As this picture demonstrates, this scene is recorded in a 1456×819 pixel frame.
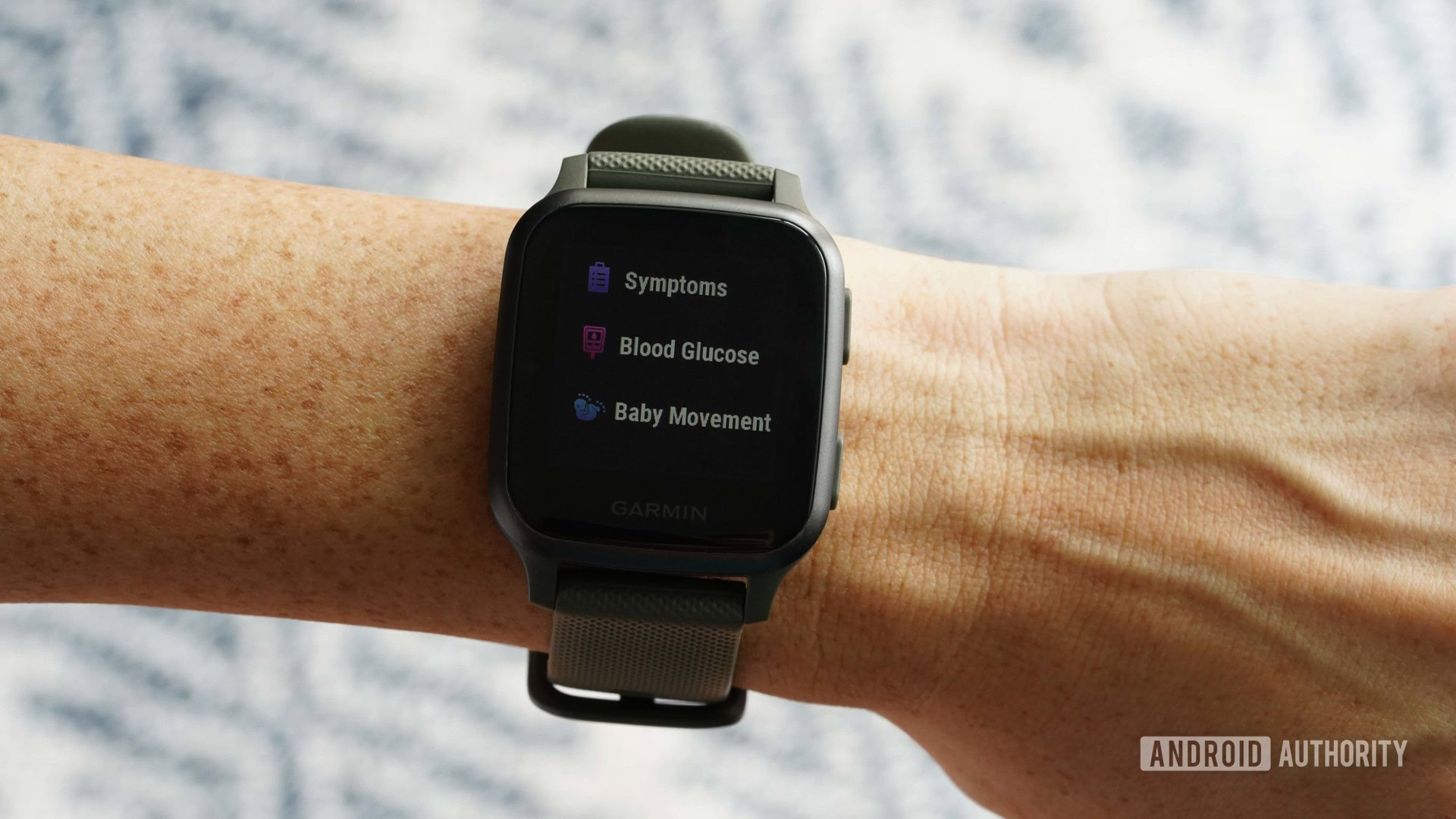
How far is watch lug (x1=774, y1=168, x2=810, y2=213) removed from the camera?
113cm

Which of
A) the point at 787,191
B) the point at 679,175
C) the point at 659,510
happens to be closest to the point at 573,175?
the point at 679,175

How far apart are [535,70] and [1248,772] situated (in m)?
1.46

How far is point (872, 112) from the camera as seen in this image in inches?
71.9

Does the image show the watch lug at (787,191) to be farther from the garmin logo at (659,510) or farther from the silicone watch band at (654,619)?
the garmin logo at (659,510)

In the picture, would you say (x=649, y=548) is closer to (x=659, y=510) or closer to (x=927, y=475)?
(x=659, y=510)

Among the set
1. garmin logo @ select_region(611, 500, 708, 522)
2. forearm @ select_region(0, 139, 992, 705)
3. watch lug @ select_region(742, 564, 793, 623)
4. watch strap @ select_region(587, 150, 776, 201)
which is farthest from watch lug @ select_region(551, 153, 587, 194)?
watch lug @ select_region(742, 564, 793, 623)

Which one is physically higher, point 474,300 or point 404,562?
point 474,300

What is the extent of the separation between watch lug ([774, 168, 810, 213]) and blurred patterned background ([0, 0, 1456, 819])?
0.66 m

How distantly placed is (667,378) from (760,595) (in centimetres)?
24

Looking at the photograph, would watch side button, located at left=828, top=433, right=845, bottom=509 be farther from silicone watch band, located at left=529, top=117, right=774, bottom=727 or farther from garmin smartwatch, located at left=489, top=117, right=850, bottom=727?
silicone watch band, located at left=529, top=117, right=774, bottom=727

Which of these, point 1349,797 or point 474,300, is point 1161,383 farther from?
point 474,300

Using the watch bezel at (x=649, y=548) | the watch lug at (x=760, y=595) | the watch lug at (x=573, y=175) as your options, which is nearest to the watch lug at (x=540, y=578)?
the watch bezel at (x=649, y=548)

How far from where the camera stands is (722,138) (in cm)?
120

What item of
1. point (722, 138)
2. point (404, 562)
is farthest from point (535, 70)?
point (404, 562)
